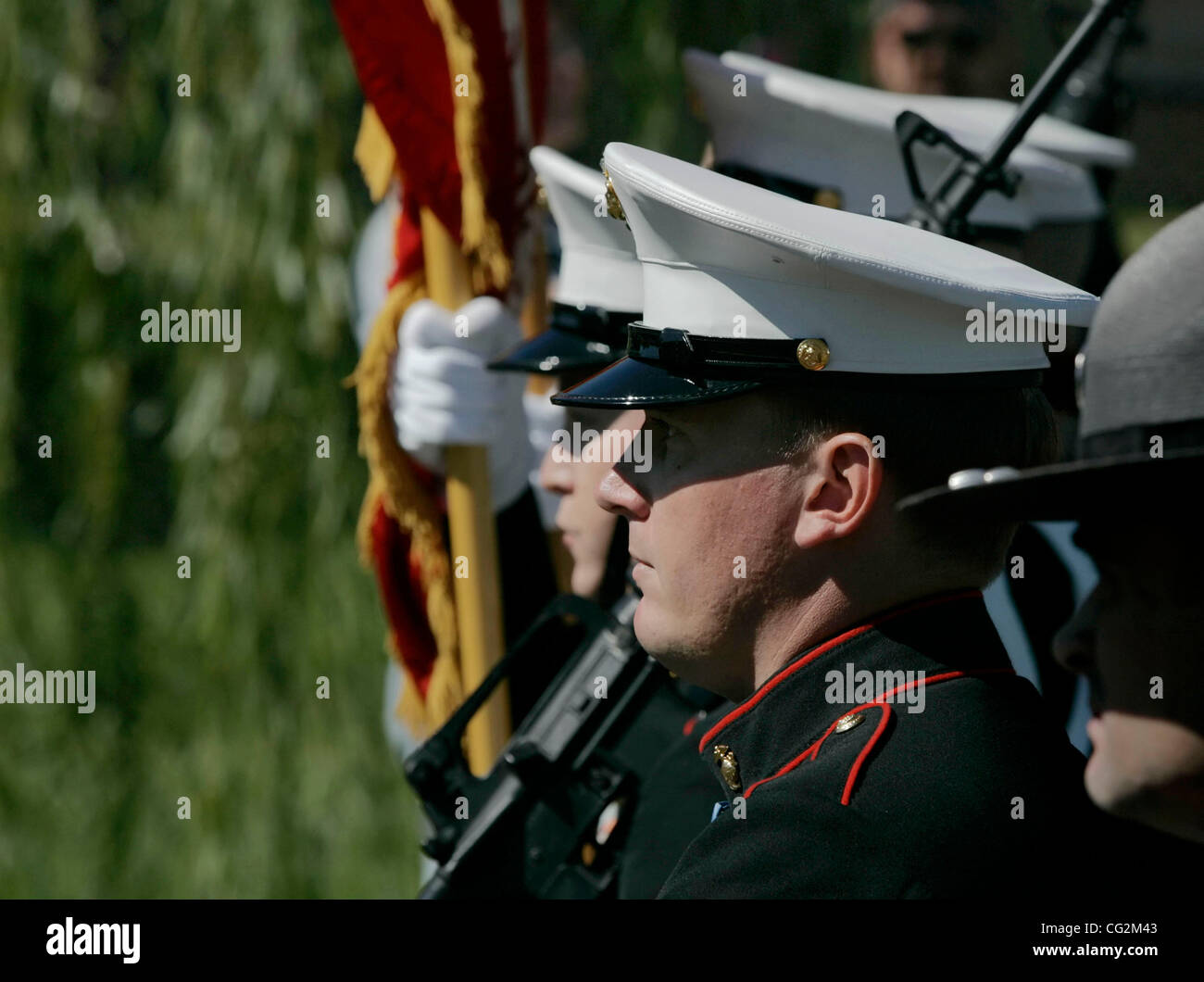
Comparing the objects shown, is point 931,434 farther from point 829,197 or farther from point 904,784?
point 829,197

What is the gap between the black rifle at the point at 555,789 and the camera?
2377 mm

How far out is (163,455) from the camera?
14.1 feet

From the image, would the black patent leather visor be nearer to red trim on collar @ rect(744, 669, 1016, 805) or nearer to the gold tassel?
the gold tassel

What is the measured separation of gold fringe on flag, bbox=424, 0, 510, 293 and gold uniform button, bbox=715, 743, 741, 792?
1458 millimetres

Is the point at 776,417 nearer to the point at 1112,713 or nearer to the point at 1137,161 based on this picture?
the point at 1112,713

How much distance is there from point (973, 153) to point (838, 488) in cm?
151

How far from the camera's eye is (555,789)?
241 cm

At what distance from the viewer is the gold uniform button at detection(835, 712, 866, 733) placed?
1.56m

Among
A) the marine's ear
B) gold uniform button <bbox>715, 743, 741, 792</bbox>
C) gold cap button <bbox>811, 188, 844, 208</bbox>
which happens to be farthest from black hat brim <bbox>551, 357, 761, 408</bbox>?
gold cap button <bbox>811, 188, 844, 208</bbox>

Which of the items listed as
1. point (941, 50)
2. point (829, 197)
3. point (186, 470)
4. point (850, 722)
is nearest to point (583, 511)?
point (829, 197)

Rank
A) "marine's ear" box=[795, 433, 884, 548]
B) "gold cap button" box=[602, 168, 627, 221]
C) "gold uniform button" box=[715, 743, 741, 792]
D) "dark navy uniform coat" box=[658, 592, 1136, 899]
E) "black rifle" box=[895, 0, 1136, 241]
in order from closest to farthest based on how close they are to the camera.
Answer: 1. "dark navy uniform coat" box=[658, 592, 1136, 899]
2. "marine's ear" box=[795, 433, 884, 548]
3. "gold uniform button" box=[715, 743, 741, 792]
4. "gold cap button" box=[602, 168, 627, 221]
5. "black rifle" box=[895, 0, 1136, 241]

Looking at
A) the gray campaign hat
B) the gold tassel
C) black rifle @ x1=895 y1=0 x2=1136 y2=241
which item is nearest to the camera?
the gray campaign hat

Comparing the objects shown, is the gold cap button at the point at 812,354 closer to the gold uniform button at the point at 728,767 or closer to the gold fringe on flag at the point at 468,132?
the gold uniform button at the point at 728,767
